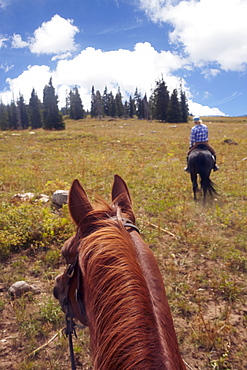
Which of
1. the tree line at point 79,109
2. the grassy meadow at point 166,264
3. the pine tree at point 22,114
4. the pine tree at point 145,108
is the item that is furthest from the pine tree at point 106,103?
the grassy meadow at point 166,264

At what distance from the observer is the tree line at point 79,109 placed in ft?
132

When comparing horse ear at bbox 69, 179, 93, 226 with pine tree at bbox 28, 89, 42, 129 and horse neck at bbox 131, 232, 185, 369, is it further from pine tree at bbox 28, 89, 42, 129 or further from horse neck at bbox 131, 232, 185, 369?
pine tree at bbox 28, 89, 42, 129

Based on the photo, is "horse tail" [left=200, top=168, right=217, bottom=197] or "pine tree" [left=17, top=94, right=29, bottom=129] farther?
"pine tree" [left=17, top=94, right=29, bottom=129]

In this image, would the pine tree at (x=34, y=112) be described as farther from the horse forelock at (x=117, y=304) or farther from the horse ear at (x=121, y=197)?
the horse forelock at (x=117, y=304)

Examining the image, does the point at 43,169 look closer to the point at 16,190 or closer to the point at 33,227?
the point at 16,190

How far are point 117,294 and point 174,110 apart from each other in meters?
49.9

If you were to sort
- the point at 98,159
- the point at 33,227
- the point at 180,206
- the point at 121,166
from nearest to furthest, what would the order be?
the point at 33,227, the point at 180,206, the point at 121,166, the point at 98,159

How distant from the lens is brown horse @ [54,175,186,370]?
2.94ft

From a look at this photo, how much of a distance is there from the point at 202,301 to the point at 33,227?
147 inches

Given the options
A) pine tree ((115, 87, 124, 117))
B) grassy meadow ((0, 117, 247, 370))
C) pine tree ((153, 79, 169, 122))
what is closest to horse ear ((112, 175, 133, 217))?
grassy meadow ((0, 117, 247, 370))

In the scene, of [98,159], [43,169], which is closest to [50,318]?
[43,169]

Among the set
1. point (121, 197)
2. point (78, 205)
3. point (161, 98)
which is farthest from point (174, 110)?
point (78, 205)

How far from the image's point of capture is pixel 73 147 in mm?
18984

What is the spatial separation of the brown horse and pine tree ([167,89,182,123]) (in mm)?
49277
